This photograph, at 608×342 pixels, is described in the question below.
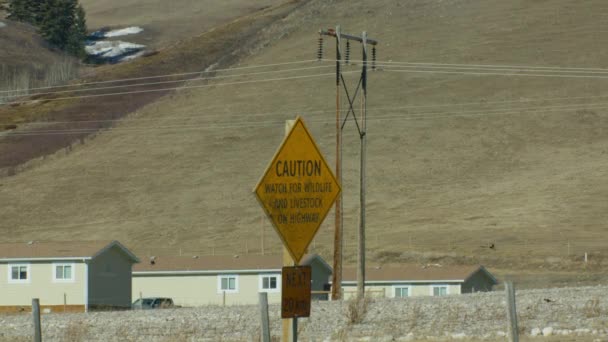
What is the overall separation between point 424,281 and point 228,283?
32.7 feet

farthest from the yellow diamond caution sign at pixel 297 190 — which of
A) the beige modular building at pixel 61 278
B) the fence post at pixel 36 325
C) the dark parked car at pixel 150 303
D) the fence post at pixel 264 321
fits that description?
the beige modular building at pixel 61 278

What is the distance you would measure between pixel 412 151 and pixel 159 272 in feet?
145

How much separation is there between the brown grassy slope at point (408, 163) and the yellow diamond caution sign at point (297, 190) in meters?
59.3

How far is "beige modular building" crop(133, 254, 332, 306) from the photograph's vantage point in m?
62.6

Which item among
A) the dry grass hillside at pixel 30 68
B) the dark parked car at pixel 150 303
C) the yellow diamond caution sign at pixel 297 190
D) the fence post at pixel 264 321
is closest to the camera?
the yellow diamond caution sign at pixel 297 190

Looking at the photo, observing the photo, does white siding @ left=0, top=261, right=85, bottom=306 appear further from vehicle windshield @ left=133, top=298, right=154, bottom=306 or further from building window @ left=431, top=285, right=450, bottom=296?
building window @ left=431, top=285, right=450, bottom=296

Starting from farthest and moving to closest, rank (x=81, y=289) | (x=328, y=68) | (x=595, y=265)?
(x=328, y=68)
(x=595, y=265)
(x=81, y=289)

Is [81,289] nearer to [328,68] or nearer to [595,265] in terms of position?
[595,265]

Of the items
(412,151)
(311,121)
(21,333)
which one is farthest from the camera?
(311,121)

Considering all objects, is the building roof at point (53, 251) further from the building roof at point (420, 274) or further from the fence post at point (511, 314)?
the fence post at point (511, 314)

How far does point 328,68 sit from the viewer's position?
137750 mm

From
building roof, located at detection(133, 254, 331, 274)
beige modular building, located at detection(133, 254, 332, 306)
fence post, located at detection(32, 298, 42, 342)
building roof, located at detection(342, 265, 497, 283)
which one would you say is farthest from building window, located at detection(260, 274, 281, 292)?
fence post, located at detection(32, 298, 42, 342)

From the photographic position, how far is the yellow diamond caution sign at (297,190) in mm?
12781

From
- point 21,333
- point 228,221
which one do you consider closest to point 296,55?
point 228,221
